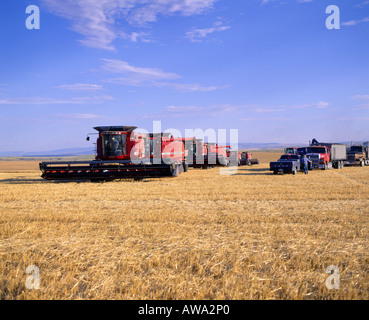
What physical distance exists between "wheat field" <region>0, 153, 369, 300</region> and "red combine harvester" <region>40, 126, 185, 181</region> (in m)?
8.30

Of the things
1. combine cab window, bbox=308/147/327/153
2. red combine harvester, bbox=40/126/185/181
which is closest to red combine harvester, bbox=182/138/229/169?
red combine harvester, bbox=40/126/185/181

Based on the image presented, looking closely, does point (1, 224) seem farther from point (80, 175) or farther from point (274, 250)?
point (80, 175)

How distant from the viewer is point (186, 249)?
593cm

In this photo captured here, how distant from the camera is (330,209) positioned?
9781 millimetres

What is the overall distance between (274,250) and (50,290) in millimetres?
3838

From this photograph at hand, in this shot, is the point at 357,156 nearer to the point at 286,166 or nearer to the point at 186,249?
the point at 286,166

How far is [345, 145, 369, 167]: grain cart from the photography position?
35.3 m

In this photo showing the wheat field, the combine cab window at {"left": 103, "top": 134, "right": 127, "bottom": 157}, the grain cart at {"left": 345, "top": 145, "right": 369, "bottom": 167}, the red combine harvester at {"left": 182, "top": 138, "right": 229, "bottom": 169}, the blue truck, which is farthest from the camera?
the grain cart at {"left": 345, "top": 145, "right": 369, "bottom": 167}

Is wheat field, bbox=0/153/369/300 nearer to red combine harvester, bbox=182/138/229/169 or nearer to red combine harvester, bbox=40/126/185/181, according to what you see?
red combine harvester, bbox=40/126/185/181

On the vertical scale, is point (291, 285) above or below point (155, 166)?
below

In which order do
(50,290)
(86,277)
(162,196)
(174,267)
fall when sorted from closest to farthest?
1. (50,290)
2. (86,277)
3. (174,267)
4. (162,196)

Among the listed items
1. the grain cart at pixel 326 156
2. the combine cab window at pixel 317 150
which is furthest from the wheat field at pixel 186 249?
the combine cab window at pixel 317 150

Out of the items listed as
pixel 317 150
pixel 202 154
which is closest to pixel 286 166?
pixel 317 150
